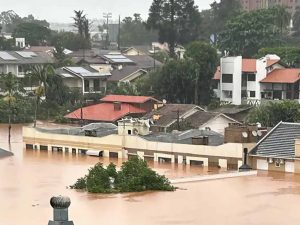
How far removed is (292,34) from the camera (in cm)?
8512

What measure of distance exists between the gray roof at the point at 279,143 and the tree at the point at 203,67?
65.2ft

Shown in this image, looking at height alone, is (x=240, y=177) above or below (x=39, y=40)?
below

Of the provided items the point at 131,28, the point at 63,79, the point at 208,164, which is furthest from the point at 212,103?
the point at 131,28

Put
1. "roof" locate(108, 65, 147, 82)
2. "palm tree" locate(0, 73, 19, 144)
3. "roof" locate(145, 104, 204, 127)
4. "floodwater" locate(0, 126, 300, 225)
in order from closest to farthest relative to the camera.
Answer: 1. "floodwater" locate(0, 126, 300, 225)
2. "roof" locate(145, 104, 204, 127)
3. "palm tree" locate(0, 73, 19, 144)
4. "roof" locate(108, 65, 147, 82)

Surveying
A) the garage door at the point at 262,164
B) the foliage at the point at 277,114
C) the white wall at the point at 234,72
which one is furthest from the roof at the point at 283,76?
the garage door at the point at 262,164

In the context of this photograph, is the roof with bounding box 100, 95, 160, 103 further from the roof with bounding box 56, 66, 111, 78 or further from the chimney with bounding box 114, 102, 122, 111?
the roof with bounding box 56, 66, 111, 78

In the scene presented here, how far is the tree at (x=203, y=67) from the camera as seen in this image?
5394cm

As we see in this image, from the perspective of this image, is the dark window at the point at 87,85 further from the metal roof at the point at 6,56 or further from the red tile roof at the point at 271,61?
the red tile roof at the point at 271,61

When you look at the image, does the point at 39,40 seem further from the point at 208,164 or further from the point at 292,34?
the point at 208,164

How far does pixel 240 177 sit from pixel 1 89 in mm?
30255

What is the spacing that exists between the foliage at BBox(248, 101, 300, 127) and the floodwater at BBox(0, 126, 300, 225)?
953cm

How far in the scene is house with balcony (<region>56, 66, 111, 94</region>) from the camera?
59.3m

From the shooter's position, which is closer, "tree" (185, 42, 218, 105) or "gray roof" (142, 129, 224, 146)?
"gray roof" (142, 129, 224, 146)

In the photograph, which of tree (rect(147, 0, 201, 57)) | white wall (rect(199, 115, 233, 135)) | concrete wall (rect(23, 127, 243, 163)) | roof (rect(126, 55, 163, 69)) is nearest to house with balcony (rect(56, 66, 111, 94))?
roof (rect(126, 55, 163, 69))
